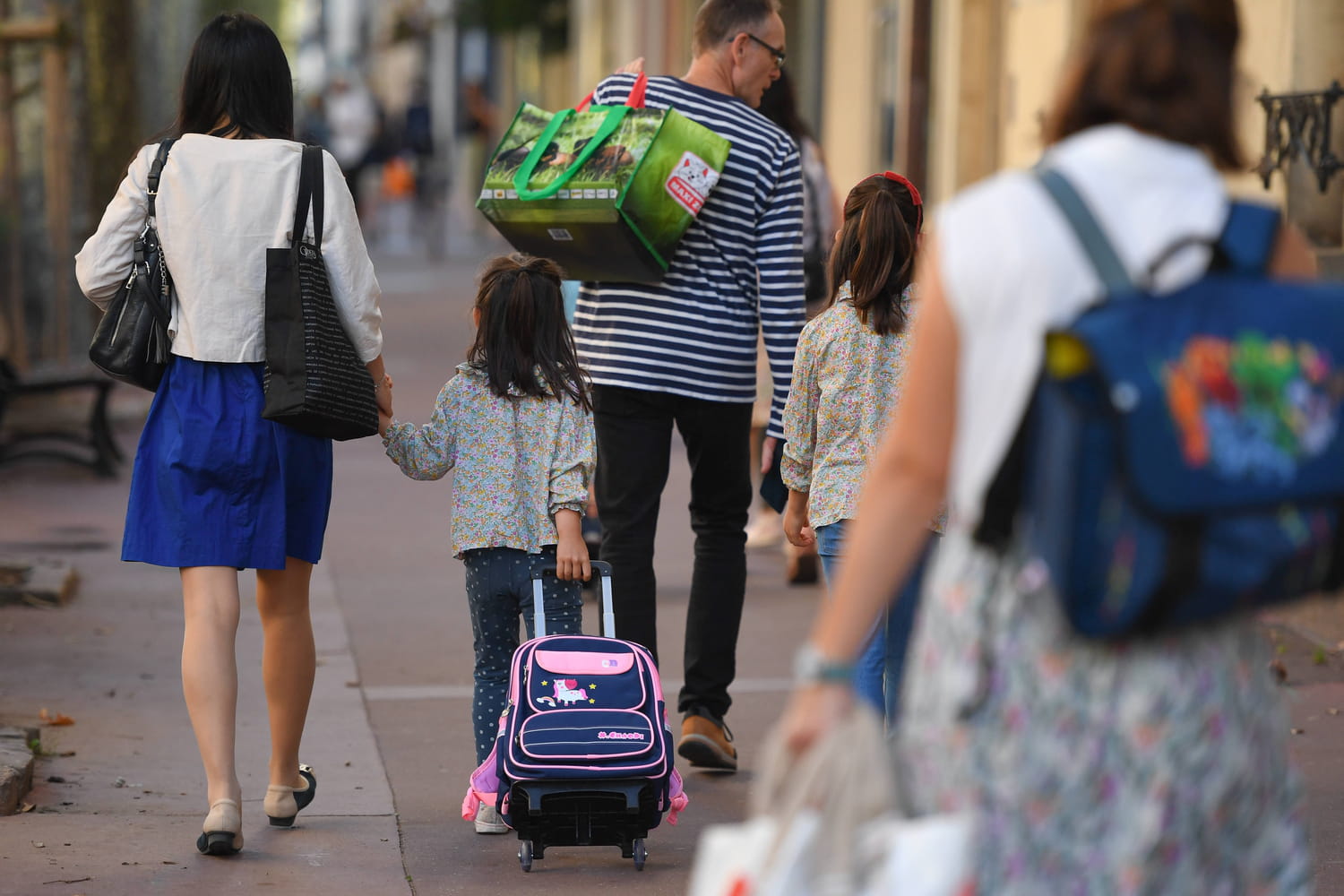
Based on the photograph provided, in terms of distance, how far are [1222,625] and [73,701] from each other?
15.4 ft

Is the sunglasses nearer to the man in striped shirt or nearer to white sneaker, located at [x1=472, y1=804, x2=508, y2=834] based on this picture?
the man in striped shirt

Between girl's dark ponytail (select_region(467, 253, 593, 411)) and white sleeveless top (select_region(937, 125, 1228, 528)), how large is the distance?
Result: 2.58 m

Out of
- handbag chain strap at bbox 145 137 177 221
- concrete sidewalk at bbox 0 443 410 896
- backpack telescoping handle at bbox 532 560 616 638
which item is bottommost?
concrete sidewalk at bbox 0 443 410 896

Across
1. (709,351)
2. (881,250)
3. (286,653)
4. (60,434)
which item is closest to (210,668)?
(286,653)

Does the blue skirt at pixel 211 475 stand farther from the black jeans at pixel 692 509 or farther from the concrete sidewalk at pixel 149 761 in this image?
the black jeans at pixel 692 509

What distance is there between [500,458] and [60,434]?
277 inches

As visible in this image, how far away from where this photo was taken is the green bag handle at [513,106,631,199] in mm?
5074

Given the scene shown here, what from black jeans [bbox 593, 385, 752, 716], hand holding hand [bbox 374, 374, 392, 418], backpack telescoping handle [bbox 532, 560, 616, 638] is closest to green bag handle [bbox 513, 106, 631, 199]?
black jeans [bbox 593, 385, 752, 716]

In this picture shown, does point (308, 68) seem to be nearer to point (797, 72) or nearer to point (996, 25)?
point (797, 72)

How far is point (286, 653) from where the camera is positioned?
466 centimetres

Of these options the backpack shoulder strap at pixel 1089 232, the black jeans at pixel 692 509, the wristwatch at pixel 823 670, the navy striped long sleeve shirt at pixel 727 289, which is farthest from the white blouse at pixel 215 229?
the backpack shoulder strap at pixel 1089 232

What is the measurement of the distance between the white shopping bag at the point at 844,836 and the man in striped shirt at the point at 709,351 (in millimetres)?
2931

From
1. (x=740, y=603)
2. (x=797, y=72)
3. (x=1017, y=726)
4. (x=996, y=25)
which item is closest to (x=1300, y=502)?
(x=1017, y=726)

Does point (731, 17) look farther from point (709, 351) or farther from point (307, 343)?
point (307, 343)
